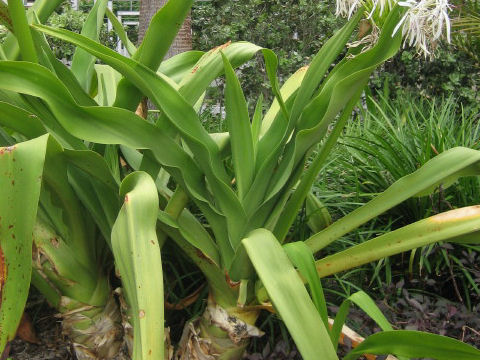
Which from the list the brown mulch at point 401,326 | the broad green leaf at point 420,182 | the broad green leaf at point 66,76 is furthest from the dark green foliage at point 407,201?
the broad green leaf at point 66,76

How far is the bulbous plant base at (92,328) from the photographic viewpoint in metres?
1.64

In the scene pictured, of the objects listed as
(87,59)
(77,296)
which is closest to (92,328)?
(77,296)

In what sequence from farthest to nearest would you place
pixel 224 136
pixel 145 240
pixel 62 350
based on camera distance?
pixel 62 350 → pixel 224 136 → pixel 145 240

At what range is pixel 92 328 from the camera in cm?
168

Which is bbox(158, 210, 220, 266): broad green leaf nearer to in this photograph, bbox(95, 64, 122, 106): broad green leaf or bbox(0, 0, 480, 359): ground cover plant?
bbox(0, 0, 480, 359): ground cover plant

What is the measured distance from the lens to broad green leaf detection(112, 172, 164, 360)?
1.09 m

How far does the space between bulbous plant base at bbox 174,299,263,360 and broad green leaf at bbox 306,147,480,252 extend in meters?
0.34

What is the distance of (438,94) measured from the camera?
593cm

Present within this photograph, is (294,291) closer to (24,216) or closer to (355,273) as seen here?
(24,216)

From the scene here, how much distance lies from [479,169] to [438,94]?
460 centimetres

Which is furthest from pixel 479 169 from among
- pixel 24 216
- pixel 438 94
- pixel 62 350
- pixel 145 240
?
pixel 438 94

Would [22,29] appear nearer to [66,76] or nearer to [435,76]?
[66,76]

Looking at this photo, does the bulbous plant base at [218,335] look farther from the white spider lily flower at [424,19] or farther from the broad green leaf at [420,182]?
the white spider lily flower at [424,19]

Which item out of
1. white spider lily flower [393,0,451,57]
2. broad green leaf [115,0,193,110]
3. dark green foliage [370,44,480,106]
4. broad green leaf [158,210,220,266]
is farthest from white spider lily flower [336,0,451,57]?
dark green foliage [370,44,480,106]
